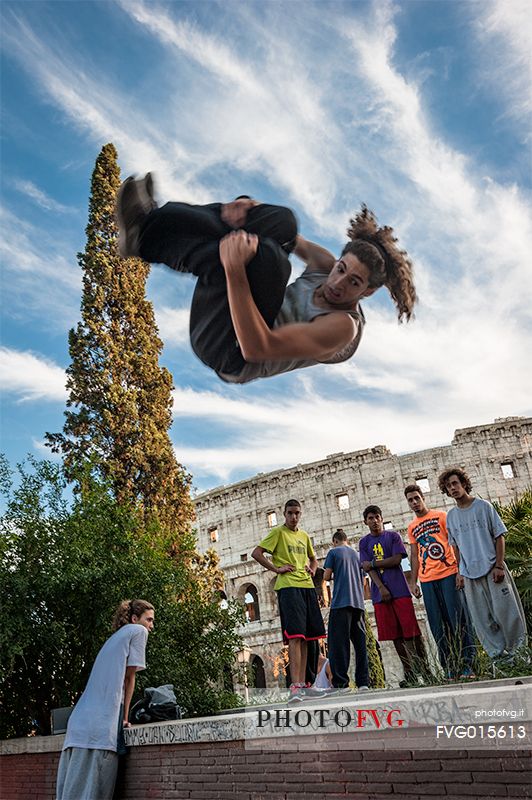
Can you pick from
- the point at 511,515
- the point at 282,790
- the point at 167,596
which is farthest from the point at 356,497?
the point at 282,790

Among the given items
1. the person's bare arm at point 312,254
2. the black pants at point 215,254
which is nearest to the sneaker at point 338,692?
the black pants at point 215,254

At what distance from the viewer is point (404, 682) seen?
18.8ft

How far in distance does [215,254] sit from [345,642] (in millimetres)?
3805

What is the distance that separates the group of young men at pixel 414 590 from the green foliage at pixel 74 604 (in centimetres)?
365

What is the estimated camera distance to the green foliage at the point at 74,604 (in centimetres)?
841

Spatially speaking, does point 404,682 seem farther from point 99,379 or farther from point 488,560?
point 99,379

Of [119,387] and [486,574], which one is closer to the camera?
[486,574]

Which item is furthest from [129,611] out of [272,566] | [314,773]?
[314,773]

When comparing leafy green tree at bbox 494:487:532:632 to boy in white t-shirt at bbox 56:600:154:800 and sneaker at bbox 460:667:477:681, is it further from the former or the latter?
boy in white t-shirt at bbox 56:600:154:800

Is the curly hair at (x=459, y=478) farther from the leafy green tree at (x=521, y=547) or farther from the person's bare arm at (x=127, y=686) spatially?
the leafy green tree at (x=521, y=547)

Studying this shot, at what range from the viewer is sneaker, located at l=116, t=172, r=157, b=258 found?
6227 mm

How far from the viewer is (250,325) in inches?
223

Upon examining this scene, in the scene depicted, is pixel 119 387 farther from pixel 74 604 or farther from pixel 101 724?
pixel 101 724

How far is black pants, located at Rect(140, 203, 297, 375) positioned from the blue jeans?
294cm
